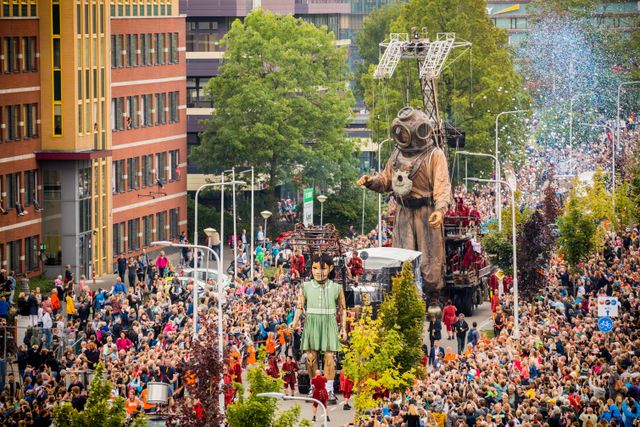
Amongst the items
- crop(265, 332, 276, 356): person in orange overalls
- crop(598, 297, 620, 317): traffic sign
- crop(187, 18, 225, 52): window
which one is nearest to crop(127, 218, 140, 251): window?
crop(187, 18, 225, 52): window

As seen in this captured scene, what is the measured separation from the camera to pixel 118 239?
9212cm

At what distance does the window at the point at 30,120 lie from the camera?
83.4 metres

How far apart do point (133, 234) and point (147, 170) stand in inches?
165

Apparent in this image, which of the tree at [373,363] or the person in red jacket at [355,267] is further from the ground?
the person in red jacket at [355,267]

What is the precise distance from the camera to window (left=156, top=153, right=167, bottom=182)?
99250 millimetres

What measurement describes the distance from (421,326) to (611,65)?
93.4 metres

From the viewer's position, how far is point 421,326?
58656mm

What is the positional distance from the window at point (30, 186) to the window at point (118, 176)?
334 inches

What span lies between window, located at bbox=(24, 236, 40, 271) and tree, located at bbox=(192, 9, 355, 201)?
20.4 m

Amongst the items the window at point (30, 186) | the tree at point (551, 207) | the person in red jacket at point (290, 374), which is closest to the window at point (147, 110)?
the window at point (30, 186)

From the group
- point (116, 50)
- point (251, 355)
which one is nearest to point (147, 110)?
point (116, 50)

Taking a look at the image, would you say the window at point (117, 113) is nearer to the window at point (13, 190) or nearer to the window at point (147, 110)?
the window at point (147, 110)

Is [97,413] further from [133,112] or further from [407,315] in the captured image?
[133,112]

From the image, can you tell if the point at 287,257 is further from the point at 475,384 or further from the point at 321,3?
the point at 321,3
